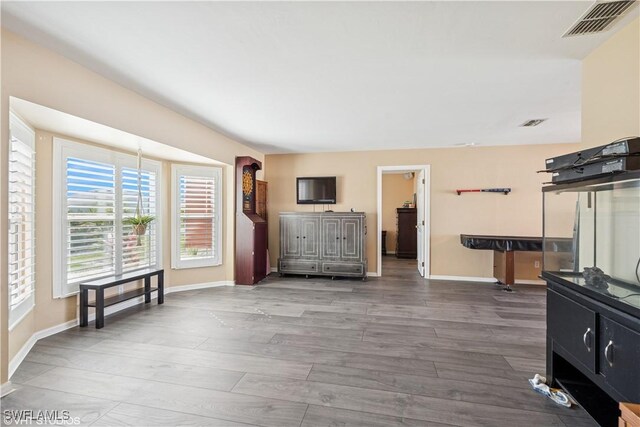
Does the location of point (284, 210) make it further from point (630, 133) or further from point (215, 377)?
point (630, 133)

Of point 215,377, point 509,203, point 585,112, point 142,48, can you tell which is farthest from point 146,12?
point 509,203

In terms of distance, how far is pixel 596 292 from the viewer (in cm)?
151

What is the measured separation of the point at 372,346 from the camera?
249cm

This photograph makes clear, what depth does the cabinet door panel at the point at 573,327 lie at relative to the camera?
152cm

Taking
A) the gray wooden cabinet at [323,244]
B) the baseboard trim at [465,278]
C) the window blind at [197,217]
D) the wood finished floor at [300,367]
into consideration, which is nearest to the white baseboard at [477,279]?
the baseboard trim at [465,278]

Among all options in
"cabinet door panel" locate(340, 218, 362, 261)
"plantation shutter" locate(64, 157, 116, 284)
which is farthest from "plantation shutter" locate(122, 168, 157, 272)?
"cabinet door panel" locate(340, 218, 362, 261)

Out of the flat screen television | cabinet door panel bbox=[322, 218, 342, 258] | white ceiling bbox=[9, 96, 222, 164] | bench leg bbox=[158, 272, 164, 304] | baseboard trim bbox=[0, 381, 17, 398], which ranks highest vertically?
white ceiling bbox=[9, 96, 222, 164]

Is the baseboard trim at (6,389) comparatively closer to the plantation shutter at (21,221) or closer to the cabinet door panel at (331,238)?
the plantation shutter at (21,221)

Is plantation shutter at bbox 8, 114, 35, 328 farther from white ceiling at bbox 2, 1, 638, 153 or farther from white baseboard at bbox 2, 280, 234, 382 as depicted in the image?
white ceiling at bbox 2, 1, 638, 153

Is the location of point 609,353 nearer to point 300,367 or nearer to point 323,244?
point 300,367

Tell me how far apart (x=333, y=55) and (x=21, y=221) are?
→ 3.00 m

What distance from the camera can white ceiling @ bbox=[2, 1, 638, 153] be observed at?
1604mm

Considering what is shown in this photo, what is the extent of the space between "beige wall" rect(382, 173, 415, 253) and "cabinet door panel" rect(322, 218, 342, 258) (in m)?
3.40

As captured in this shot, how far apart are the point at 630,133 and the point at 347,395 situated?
2.55m
